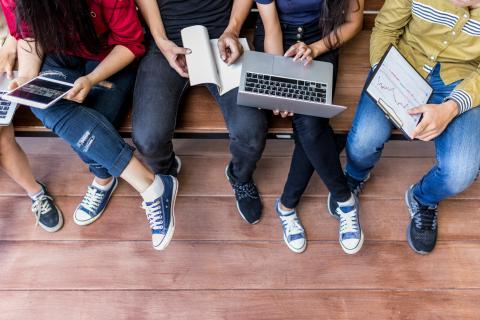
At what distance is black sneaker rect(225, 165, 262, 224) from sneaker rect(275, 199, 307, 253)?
0.08m

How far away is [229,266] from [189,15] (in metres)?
0.83

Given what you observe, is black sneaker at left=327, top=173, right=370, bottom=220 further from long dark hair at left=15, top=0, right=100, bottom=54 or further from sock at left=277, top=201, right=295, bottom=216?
long dark hair at left=15, top=0, right=100, bottom=54

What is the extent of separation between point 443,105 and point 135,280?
41.6 inches

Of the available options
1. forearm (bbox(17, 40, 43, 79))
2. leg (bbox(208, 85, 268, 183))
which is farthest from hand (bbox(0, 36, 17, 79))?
leg (bbox(208, 85, 268, 183))

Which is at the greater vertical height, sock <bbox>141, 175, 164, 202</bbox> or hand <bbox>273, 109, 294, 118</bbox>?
hand <bbox>273, 109, 294, 118</bbox>

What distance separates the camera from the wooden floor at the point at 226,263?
1.28 meters

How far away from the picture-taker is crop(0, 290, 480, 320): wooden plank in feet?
4.16

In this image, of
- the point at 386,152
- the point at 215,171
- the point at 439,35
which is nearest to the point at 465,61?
the point at 439,35

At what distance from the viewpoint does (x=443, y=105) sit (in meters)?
1.12

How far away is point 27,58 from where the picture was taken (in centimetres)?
125

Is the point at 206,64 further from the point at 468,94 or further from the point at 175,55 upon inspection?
the point at 468,94

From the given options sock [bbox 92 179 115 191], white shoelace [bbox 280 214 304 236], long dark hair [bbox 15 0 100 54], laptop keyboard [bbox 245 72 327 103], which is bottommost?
white shoelace [bbox 280 214 304 236]

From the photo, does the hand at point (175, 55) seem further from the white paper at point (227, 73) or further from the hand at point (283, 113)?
the hand at point (283, 113)

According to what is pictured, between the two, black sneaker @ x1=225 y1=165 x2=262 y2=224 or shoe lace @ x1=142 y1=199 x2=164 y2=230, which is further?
black sneaker @ x1=225 y1=165 x2=262 y2=224
